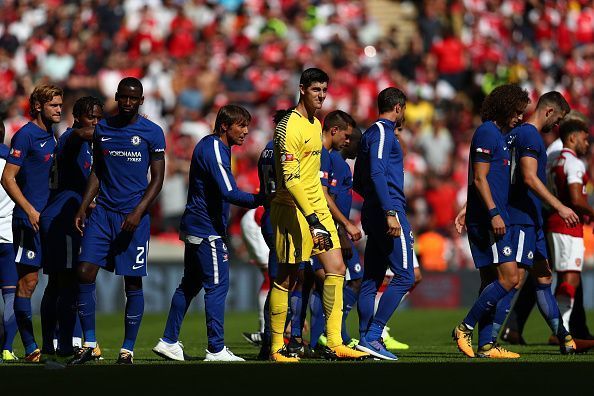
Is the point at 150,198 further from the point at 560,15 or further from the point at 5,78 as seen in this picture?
the point at 560,15

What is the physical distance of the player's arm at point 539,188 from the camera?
1155cm

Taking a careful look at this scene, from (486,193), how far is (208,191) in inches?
91.1

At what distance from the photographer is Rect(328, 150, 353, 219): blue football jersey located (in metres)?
12.7

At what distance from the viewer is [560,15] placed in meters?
29.0

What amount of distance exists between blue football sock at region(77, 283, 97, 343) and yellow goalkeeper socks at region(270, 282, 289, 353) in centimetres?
144

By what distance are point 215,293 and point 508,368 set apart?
274cm

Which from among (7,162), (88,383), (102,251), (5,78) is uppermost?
(5,78)

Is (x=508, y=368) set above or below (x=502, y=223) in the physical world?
Result: below

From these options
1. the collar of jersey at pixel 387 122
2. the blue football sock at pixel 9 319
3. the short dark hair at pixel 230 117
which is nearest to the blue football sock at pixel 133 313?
the blue football sock at pixel 9 319

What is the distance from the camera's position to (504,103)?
1173cm

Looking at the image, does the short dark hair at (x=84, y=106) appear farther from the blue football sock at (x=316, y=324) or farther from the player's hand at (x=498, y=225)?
the player's hand at (x=498, y=225)

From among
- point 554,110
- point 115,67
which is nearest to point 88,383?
point 554,110

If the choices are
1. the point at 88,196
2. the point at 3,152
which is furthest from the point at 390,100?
the point at 3,152

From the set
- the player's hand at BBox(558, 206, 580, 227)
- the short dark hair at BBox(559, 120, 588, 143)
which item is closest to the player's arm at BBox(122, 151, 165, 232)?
the player's hand at BBox(558, 206, 580, 227)
